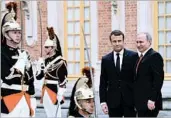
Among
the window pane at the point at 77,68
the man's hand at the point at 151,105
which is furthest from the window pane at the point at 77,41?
the man's hand at the point at 151,105

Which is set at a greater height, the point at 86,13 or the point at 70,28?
the point at 86,13

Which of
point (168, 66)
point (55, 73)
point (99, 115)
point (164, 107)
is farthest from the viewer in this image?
point (168, 66)

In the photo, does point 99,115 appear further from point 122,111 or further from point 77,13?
point 77,13

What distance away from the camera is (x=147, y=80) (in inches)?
268

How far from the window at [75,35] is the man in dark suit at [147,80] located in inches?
345

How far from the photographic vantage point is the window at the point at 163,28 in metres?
14.6

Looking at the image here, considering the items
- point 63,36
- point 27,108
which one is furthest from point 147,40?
point 63,36

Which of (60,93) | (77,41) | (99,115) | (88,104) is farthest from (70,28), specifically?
(88,104)

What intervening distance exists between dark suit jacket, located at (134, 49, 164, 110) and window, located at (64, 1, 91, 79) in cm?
876

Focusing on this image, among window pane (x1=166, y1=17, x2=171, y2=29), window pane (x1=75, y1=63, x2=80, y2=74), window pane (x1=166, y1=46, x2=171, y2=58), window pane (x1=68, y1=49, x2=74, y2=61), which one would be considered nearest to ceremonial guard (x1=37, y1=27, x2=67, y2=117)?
window pane (x1=166, y1=46, x2=171, y2=58)

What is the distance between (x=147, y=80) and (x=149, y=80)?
0.02 m

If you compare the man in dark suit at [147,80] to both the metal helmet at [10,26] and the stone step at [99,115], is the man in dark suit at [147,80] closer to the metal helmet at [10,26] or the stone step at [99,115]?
the metal helmet at [10,26]

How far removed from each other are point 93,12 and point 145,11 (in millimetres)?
1541

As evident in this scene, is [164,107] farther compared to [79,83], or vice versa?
[164,107]
